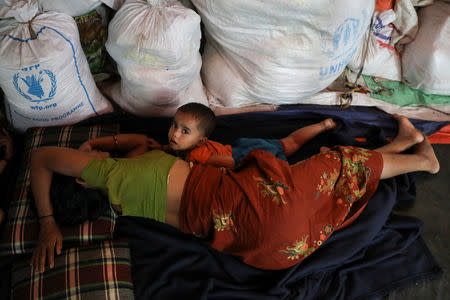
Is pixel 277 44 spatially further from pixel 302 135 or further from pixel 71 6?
pixel 71 6

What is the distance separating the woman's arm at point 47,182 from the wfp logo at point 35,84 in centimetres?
29

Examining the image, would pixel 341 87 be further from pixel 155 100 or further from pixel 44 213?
pixel 44 213

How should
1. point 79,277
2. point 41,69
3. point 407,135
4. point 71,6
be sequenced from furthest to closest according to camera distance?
point 407,135 → point 71,6 → point 41,69 → point 79,277

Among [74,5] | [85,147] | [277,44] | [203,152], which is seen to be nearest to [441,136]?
[277,44]

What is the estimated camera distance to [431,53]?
165cm

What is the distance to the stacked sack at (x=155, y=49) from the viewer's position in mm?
1331

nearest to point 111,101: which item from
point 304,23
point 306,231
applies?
point 304,23

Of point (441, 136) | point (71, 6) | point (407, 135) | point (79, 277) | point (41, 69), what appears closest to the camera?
point (79, 277)

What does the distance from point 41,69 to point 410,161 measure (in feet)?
5.19

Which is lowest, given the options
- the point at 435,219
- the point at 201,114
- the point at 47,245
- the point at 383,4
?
the point at 435,219

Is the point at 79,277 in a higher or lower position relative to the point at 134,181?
lower

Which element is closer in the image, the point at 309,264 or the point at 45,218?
the point at 45,218

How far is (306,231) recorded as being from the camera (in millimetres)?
1211

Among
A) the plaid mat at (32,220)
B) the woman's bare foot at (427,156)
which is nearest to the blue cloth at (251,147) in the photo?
the plaid mat at (32,220)
